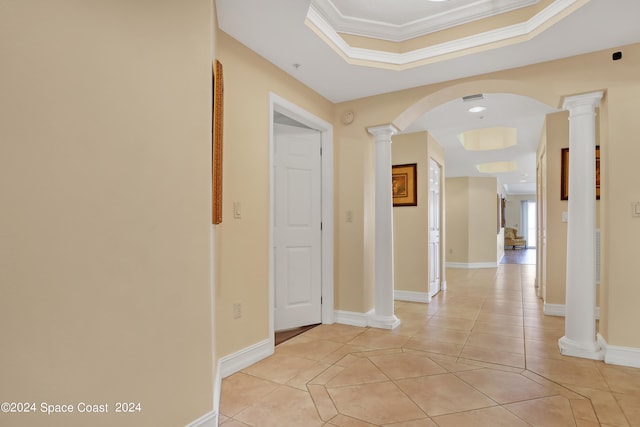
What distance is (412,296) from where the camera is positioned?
4.88 meters

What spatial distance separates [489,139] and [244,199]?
5.09 metres

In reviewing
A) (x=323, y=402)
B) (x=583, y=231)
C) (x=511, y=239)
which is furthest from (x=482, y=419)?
(x=511, y=239)

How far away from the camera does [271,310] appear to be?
279cm

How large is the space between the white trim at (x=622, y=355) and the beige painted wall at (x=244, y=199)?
2.63m

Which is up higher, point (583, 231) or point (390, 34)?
point (390, 34)

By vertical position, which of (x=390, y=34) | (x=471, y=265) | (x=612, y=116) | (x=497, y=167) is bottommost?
(x=471, y=265)

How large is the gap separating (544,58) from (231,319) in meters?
3.18

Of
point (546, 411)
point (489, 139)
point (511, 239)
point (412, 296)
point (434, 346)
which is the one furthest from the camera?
point (511, 239)

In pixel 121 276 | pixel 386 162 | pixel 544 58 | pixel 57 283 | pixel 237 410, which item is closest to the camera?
pixel 57 283

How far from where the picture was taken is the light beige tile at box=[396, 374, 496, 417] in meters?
1.97

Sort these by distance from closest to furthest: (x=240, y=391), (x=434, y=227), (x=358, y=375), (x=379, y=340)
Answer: (x=240, y=391)
(x=358, y=375)
(x=379, y=340)
(x=434, y=227)

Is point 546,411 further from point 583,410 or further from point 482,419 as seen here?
point 482,419

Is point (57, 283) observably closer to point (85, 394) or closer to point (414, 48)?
point (85, 394)

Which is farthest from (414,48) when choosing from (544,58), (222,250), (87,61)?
(87,61)
